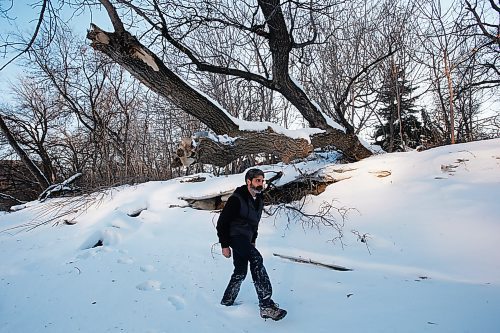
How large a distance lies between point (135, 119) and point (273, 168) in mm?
14761

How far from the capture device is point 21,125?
1844 cm

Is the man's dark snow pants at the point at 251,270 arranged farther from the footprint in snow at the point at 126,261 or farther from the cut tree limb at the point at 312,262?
the footprint in snow at the point at 126,261

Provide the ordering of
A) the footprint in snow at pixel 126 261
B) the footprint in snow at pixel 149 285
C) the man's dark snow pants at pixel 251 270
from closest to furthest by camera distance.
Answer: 1. the man's dark snow pants at pixel 251 270
2. the footprint in snow at pixel 149 285
3. the footprint in snow at pixel 126 261

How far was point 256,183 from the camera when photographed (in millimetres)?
3348

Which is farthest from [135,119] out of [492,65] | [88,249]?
[492,65]

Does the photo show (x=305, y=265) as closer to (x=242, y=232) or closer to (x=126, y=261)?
(x=242, y=232)

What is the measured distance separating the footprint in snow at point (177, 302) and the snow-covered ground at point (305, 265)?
0.04ft

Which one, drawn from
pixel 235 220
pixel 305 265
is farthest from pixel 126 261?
pixel 305 265

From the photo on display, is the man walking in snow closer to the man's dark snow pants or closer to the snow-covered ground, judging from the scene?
Result: the man's dark snow pants

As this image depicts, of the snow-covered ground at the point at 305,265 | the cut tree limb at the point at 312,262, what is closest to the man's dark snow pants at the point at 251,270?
the snow-covered ground at the point at 305,265

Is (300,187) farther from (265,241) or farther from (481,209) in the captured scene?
(481,209)

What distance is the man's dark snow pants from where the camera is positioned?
9.86ft

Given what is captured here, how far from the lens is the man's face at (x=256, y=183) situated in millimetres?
3341

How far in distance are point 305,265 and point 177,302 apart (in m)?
1.96
